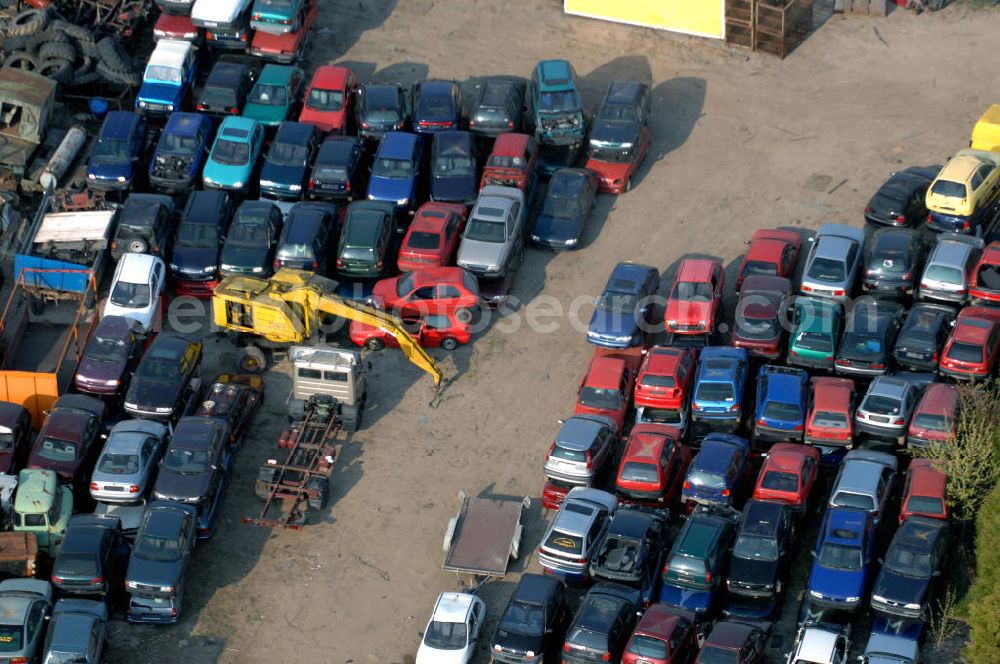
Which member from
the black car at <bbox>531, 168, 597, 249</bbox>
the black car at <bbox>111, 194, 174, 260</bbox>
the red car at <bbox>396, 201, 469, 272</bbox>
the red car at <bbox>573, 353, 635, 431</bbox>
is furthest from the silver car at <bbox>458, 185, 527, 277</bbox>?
the black car at <bbox>111, 194, 174, 260</bbox>

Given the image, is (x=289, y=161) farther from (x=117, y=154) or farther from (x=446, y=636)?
(x=446, y=636)

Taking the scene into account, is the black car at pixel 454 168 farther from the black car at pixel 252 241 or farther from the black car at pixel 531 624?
the black car at pixel 531 624

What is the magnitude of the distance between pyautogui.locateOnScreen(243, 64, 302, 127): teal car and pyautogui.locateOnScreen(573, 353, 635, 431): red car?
1338cm

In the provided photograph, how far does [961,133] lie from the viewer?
5209cm

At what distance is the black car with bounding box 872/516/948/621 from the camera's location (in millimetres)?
38062

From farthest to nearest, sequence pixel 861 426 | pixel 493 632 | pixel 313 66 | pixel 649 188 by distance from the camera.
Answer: pixel 313 66 → pixel 649 188 → pixel 861 426 → pixel 493 632

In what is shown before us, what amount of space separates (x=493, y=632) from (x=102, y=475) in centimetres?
959

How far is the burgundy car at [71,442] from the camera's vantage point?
4206 centimetres

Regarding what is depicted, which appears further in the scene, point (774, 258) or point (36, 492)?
point (774, 258)

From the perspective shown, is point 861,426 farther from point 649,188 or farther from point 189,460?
point 189,460

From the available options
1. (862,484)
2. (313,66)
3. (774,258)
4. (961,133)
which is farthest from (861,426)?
(313,66)

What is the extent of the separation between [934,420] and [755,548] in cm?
553

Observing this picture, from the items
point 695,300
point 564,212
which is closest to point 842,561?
point 695,300

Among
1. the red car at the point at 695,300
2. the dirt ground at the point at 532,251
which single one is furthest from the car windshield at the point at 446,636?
the red car at the point at 695,300
